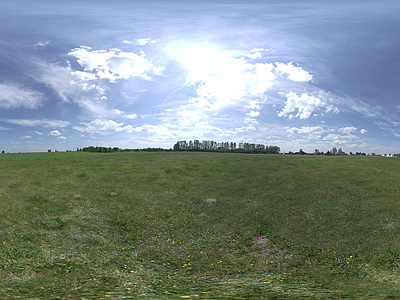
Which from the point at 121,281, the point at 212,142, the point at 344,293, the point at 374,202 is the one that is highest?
the point at 212,142

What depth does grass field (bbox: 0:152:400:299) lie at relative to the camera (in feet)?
32.5

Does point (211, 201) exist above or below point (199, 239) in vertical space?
above

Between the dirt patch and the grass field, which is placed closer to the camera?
the grass field

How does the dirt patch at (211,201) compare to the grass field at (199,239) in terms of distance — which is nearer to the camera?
the grass field at (199,239)

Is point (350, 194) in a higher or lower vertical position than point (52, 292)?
higher

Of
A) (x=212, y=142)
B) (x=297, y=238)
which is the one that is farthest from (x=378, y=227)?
(x=212, y=142)

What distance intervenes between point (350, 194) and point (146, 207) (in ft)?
65.8

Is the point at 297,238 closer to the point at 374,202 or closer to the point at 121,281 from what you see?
the point at 374,202

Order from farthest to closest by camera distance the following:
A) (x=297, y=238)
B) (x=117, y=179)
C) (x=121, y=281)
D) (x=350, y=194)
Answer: (x=117, y=179) < (x=350, y=194) < (x=297, y=238) < (x=121, y=281)

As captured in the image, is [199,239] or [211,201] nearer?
[199,239]

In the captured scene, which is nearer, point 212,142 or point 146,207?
point 146,207

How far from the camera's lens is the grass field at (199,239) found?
32.5 ft

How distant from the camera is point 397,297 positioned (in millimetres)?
8008

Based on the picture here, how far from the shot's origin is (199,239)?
1526 centimetres
